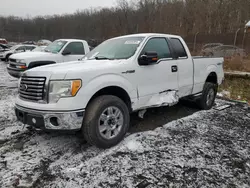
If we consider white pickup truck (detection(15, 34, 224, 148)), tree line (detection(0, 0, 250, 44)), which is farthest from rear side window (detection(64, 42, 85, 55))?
tree line (detection(0, 0, 250, 44))

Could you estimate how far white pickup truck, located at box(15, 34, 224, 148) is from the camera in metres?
2.88

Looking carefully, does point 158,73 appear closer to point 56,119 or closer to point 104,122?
point 104,122

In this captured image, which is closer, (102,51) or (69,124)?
(69,124)

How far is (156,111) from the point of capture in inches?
206

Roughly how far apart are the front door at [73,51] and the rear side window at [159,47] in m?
4.65

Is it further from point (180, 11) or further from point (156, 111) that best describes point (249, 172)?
point (180, 11)

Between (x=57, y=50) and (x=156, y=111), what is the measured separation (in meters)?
4.82

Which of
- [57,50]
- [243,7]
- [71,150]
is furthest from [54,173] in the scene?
[243,7]

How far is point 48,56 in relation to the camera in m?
7.57

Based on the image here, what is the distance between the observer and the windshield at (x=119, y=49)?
151 inches

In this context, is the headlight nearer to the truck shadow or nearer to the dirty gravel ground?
the dirty gravel ground

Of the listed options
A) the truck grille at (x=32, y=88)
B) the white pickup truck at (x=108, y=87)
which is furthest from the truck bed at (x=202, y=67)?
the truck grille at (x=32, y=88)

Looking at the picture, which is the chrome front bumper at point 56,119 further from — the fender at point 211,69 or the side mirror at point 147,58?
the fender at point 211,69

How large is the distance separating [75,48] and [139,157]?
6314mm
